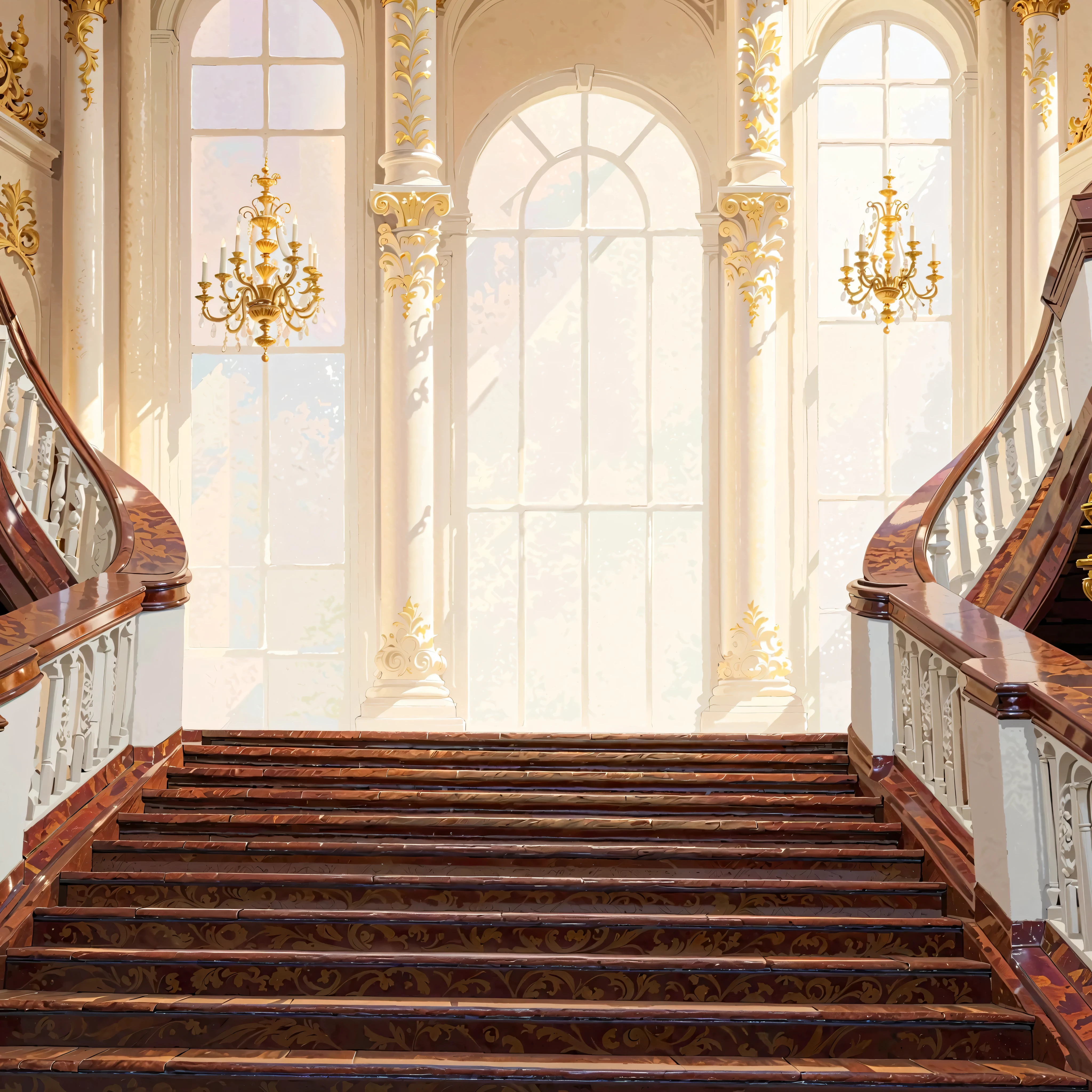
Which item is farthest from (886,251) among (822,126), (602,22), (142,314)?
(142,314)

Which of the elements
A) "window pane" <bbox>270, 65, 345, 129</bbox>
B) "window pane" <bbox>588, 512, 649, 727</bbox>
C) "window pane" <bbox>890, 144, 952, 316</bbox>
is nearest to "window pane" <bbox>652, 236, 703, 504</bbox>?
"window pane" <bbox>588, 512, 649, 727</bbox>

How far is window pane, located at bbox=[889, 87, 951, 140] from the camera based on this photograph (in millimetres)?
8062

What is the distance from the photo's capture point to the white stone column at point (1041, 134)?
747 cm

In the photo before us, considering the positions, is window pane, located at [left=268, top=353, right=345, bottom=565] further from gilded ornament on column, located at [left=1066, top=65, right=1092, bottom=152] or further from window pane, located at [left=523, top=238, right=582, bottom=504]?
gilded ornament on column, located at [left=1066, top=65, right=1092, bottom=152]

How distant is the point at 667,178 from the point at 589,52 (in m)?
1.00

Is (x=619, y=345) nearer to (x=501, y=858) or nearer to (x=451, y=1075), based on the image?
(x=501, y=858)

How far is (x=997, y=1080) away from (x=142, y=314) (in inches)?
266

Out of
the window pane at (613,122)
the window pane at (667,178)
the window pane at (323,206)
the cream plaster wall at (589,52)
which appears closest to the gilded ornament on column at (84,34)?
the window pane at (323,206)

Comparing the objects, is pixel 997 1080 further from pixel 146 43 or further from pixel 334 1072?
pixel 146 43

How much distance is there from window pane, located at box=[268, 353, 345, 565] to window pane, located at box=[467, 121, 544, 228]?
1.45 metres

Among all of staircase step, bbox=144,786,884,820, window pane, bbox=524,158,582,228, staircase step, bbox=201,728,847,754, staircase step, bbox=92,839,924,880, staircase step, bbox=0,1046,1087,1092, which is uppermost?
window pane, bbox=524,158,582,228

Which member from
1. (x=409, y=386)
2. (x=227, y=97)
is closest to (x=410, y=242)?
(x=409, y=386)

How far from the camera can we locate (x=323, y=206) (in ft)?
25.8

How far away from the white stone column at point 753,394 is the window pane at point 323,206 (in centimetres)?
258
